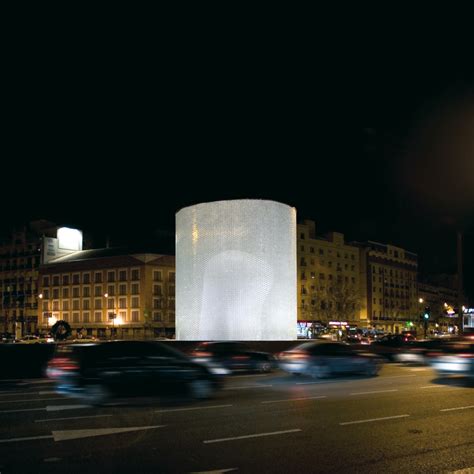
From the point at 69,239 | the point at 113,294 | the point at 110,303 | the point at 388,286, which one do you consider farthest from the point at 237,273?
the point at 388,286

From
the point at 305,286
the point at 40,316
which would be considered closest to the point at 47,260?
the point at 40,316

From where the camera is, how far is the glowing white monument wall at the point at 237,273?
150ft

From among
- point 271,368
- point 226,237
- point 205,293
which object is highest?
point 226,237

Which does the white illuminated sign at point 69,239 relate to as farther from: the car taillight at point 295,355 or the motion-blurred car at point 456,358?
the motion-blurred car at point 456,358

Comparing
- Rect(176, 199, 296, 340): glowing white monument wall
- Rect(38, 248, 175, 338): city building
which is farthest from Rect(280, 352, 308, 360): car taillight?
Rect(38, 248, 175, 338): city building

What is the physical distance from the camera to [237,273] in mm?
45844

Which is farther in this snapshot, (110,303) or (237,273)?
(110,303)

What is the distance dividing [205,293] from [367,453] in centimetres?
3684

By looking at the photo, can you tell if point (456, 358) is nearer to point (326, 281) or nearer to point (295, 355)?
point (295, 355)

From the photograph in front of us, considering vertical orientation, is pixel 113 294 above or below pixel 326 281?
below

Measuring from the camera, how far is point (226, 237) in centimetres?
4631

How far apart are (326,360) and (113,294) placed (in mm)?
80628

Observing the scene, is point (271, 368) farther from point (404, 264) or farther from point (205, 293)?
point (404, 264)

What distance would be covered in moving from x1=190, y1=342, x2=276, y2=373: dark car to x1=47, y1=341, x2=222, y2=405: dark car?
10868mm
